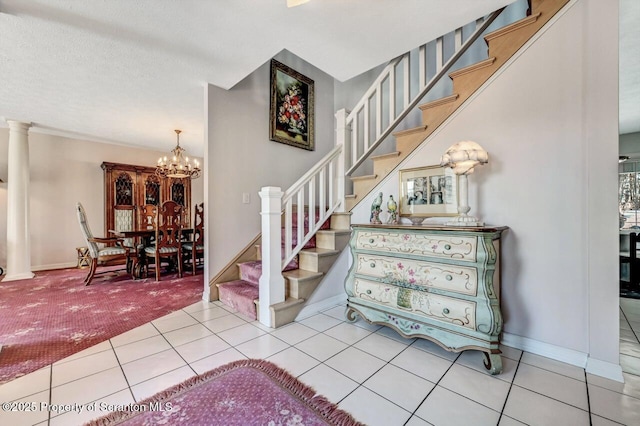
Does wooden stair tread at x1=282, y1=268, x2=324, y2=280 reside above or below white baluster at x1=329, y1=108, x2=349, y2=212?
below

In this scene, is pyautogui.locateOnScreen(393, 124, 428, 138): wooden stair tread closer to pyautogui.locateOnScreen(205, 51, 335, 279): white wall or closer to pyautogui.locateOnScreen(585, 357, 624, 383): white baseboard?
pyautogui.locateOnScreen(205, 51, 335, 279): white wall

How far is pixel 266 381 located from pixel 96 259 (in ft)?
11.8

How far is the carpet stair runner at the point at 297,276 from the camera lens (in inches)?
93.0

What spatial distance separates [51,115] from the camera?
3.79 m

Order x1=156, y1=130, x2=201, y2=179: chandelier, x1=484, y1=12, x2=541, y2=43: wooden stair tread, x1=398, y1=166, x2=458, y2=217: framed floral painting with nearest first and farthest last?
1. x1=484, y1=12, x2=541, y2=43: wooden stair tread
2. x1=398, y1=166, x2=458, y2=217: framed floral painting
3. x1=156, y1=130, x2=201, y2=179: chandelier

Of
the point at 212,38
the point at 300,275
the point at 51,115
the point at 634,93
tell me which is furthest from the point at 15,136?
the point at 634,93

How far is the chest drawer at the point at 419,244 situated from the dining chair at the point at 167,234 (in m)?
3.03

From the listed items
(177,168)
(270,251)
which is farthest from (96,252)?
(270,251)

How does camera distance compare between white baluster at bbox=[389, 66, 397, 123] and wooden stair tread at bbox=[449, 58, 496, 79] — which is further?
white baluster at bbox=[389, 66, 397, 123]

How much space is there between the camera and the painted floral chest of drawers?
157 centimetres

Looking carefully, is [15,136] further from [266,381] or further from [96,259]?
[266,381]

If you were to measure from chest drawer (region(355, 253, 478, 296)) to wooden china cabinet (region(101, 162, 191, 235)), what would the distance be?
4183mm

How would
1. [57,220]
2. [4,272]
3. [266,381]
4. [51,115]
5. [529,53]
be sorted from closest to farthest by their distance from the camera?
1. [266,381]
2. [529,53]
3. [51,115]
4. [4,272]
5. [57,220]

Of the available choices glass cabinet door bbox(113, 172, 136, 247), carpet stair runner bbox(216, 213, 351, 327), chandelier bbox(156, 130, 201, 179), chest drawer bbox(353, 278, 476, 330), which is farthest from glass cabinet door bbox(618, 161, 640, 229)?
glass cabinet door bbox(113, 172, 136, 247)
